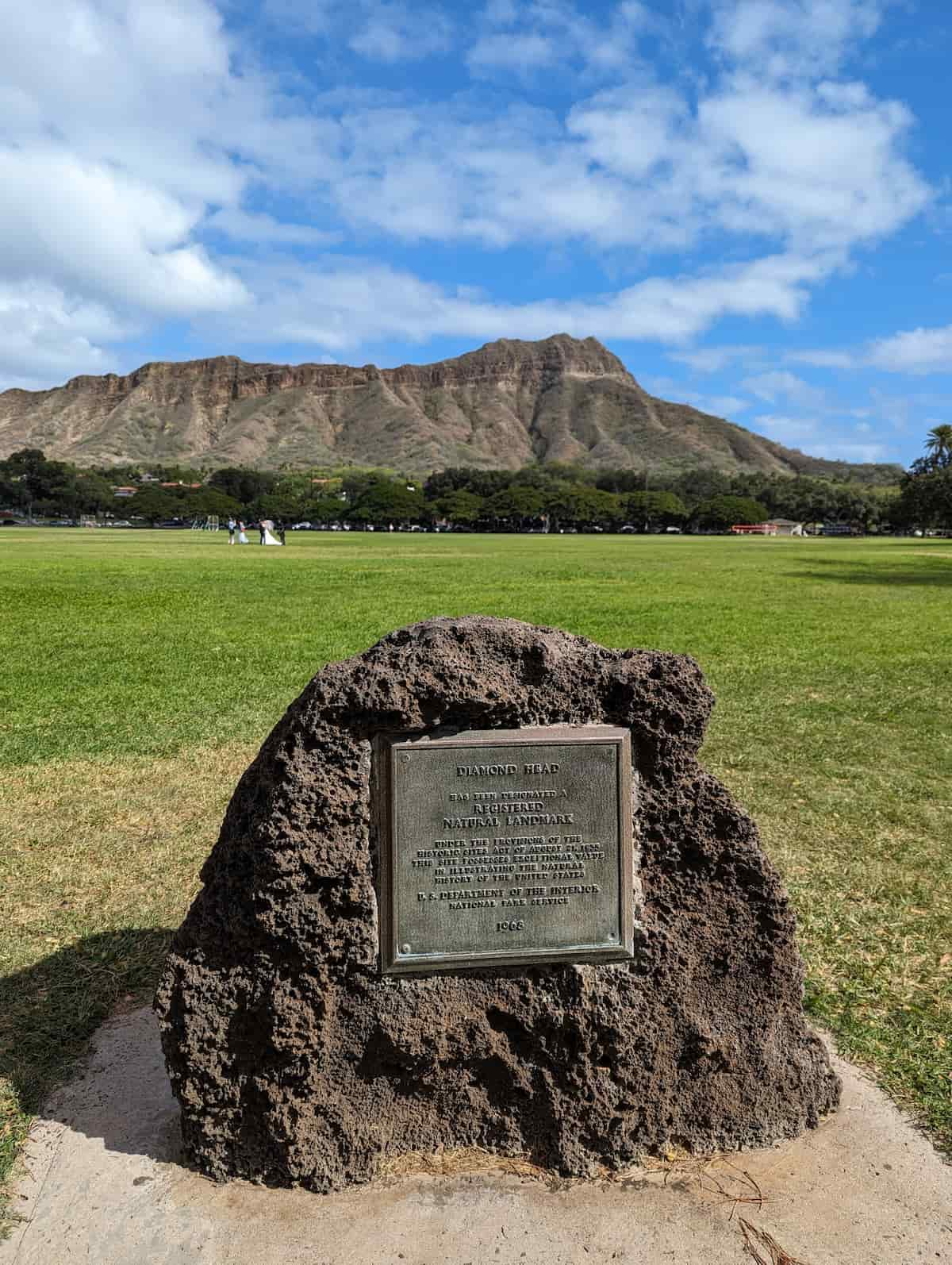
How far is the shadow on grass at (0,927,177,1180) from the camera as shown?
342 cm

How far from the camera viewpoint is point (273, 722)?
8852 millimetres

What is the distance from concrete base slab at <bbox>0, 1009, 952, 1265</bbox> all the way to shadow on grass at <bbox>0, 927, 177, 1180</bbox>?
0.13 ft

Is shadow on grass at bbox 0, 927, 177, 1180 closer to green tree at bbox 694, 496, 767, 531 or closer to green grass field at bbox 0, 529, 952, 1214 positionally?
green grass field at bbox 0, 529, 952, 1214

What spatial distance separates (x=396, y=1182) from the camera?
319 centimetres

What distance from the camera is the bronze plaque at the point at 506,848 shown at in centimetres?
319

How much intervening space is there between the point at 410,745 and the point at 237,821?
0.65 metres

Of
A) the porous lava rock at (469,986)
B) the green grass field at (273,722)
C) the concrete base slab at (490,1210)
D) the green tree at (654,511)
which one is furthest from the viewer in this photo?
the green tree at (654,511)

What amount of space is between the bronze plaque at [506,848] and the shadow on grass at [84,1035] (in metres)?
1.26

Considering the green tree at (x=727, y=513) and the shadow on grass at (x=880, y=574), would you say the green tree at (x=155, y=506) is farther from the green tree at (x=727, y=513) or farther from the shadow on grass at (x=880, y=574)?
the shadow on grass at (x=880, y=574)

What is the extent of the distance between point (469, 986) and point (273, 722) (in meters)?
5.92

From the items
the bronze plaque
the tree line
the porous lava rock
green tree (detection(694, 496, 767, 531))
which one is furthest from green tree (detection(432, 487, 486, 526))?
the bronze plaque

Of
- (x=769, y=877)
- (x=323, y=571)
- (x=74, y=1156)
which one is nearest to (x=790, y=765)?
(x=769, y=877)

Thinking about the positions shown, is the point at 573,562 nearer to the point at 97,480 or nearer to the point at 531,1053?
the point at 531,1053

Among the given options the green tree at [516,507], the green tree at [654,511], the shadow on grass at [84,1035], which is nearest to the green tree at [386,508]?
the green tree at [516,507]
